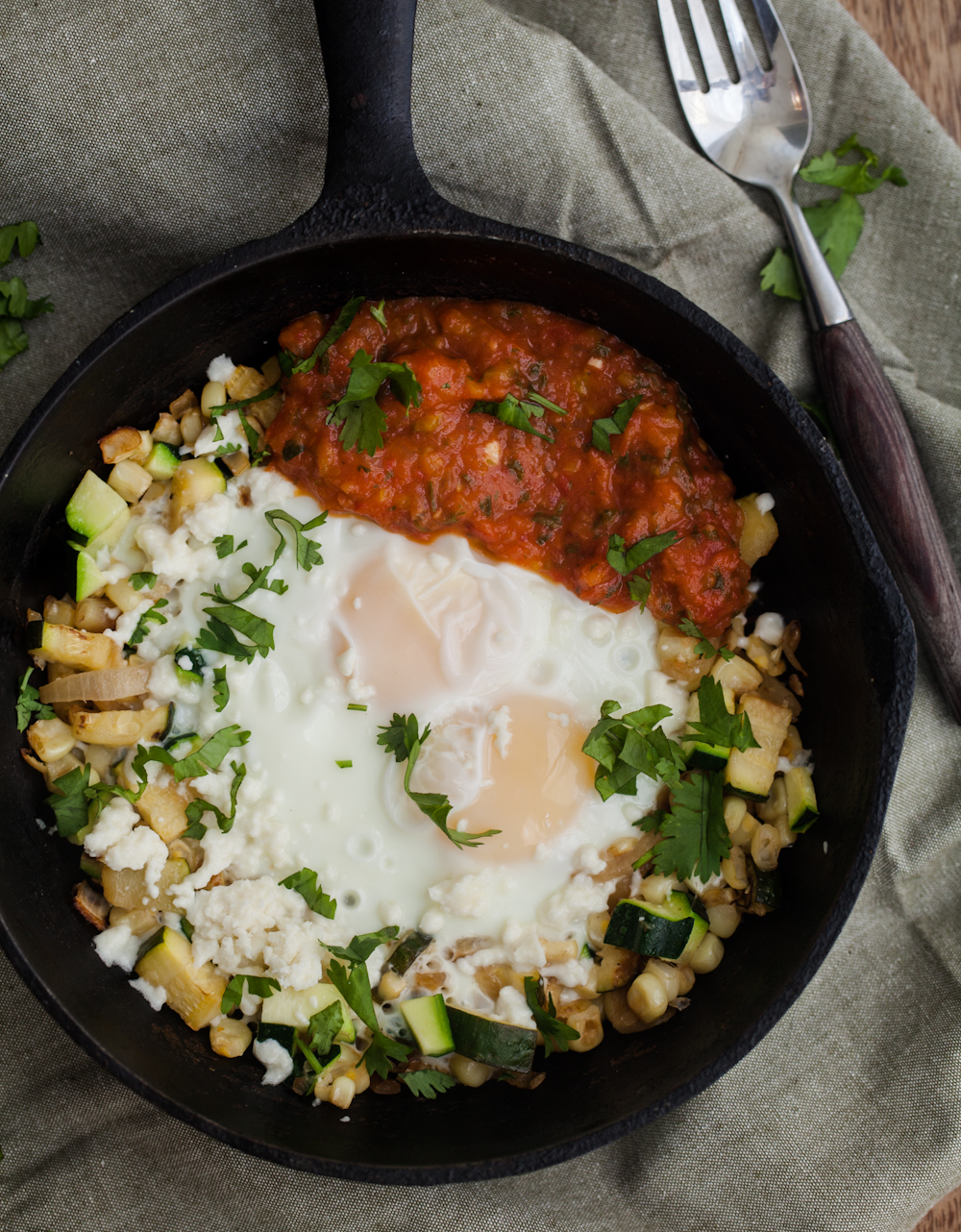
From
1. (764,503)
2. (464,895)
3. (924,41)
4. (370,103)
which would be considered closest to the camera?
(370,103)

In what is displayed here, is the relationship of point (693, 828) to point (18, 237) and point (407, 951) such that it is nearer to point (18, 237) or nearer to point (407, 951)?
point (407, 951)

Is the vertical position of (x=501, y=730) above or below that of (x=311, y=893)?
above

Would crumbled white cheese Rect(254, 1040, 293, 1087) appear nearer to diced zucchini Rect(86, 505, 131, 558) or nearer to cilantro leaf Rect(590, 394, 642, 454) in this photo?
diced zucchini Rect(86, 505, 131, 558)

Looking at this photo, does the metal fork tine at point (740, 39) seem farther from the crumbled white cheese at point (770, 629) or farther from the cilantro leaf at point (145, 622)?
the cilantro leaf at point (145, 622)

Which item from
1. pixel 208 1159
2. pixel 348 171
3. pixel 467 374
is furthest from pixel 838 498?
pixel 208 1159

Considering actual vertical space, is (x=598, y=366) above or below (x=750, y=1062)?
above

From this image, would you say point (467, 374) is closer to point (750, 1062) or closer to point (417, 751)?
point (417, 751)

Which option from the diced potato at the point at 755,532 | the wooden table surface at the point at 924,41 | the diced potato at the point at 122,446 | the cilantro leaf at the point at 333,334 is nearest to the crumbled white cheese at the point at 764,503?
the diced potato at the point at 755,532

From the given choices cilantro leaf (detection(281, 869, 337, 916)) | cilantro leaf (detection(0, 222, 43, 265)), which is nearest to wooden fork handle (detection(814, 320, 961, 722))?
cilantro leaf (detection(281, 869, 337, 916))

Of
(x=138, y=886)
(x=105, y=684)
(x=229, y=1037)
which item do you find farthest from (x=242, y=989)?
(x=105, y=684)
